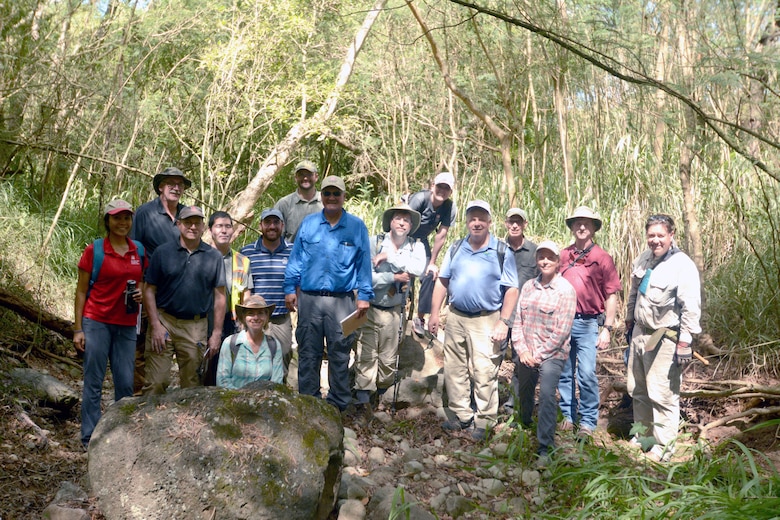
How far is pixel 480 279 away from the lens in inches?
224

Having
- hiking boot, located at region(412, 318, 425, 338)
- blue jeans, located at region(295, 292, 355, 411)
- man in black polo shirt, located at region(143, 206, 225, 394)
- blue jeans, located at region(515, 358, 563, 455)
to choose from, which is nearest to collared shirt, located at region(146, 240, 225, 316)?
man in black polo shirt, located at region(143, 206, 225, 394)

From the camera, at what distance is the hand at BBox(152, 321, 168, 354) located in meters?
4.75

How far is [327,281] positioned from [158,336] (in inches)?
52.1

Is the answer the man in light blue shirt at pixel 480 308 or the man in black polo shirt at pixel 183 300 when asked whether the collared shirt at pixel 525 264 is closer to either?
the man in light blue shirt at pixel 480 308

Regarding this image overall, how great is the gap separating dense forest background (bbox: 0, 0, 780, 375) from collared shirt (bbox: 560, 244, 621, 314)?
1185 mm

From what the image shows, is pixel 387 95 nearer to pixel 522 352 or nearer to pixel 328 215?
pixel 328 215

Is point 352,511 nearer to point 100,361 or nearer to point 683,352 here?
point 100,361

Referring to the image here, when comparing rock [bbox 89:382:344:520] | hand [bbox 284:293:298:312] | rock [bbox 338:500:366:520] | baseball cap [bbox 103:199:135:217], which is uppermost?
baseball cap [bbox 103:199:135:217]

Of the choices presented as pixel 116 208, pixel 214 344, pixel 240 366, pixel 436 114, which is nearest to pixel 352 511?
pixel 240 366

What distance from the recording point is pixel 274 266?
5.69m

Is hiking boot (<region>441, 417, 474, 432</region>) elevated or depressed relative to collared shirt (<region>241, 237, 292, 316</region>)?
depressed

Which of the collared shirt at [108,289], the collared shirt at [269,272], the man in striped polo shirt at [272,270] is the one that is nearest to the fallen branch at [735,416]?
the man in striped polo shirt at [272,270]

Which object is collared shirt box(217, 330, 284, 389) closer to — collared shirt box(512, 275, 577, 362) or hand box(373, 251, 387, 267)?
hand box(373, 251, 387, 267)

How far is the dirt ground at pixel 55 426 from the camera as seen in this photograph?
168 inches
